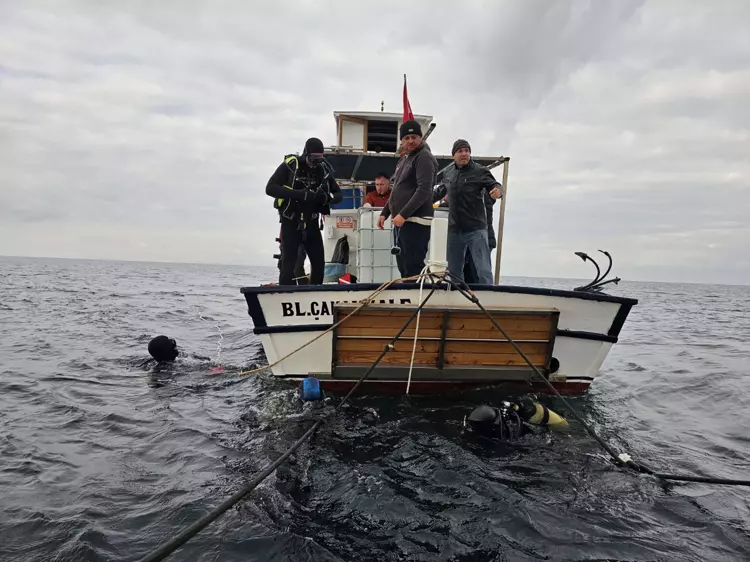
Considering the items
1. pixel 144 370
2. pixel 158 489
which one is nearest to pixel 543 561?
pixel 158 489

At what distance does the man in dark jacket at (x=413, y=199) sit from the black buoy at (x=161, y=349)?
4.65 m

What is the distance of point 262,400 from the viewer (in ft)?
19.3

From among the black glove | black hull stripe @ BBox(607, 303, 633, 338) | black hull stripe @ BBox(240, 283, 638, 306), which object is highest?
the black glove

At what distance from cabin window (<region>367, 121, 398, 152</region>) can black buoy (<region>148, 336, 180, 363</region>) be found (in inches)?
243

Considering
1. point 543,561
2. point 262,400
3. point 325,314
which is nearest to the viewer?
point 543,561

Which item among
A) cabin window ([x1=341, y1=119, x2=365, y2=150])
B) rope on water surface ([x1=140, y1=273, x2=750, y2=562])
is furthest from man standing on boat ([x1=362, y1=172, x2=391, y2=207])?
rope on water surface ([x1=140, y1=273, x2=750, y2=562])

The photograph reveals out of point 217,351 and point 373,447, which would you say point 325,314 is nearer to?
point 373,447

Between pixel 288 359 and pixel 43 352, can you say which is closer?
pixel 288 359

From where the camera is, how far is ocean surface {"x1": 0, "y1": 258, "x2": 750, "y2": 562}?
2805mm

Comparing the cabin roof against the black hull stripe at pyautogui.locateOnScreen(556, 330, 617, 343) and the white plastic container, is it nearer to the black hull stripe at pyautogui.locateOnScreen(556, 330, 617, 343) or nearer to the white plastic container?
the white plastic container

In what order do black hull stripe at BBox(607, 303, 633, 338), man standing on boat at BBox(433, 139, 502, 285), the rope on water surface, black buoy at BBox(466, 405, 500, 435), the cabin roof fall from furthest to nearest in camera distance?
the cabin roof < man standing on boat at BBox(433, 139, 502, 285) < black hull stripe at BBox(607, 303, 633, 338) < black buoy at BBox(466, 405, 500, 435) < the rope on water surface

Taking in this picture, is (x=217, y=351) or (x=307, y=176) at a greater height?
(x=307, y=176)

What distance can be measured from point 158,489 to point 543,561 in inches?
107

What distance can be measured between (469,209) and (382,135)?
17.1 ft
